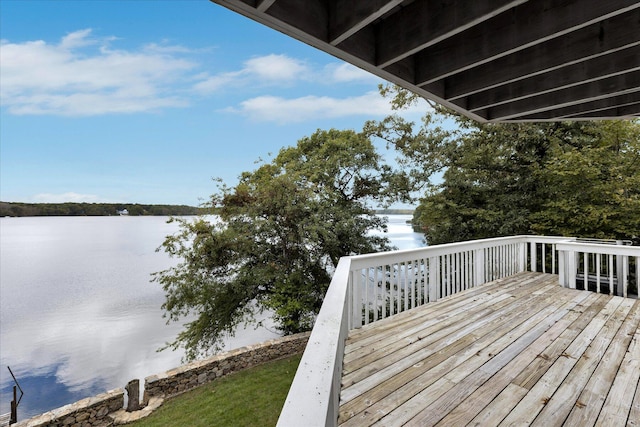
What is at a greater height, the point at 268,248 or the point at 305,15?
the point at 305,15

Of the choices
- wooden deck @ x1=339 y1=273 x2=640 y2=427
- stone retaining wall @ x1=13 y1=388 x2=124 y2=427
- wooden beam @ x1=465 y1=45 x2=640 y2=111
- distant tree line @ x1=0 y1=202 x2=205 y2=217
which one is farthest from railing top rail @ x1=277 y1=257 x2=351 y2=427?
distant tree line @ x1=0 y1=202 x2=205 y2=217

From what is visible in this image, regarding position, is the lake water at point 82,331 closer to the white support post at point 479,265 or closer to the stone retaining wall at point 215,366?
the stone retaining wall at point 215,366

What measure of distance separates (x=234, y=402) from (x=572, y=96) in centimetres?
895

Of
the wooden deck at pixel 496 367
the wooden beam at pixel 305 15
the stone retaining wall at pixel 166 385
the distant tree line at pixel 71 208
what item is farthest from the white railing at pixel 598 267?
the distant tree line at pixel 71 208

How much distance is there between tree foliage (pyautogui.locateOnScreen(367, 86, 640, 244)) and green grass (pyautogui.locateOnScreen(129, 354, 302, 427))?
6.91 m

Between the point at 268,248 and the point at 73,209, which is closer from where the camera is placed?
the point at 268,248

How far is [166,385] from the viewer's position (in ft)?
28.8

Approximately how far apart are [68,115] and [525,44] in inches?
1571

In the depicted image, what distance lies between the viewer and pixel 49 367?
1399 centimetres

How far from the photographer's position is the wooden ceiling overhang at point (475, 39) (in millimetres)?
1680

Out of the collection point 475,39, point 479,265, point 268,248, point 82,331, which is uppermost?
point 475,39

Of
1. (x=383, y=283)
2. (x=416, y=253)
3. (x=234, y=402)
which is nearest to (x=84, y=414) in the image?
(x=234, y=402)

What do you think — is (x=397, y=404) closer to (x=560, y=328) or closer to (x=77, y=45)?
(x=560, y=328)

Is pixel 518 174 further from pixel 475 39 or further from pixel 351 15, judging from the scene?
pixel 351 15
